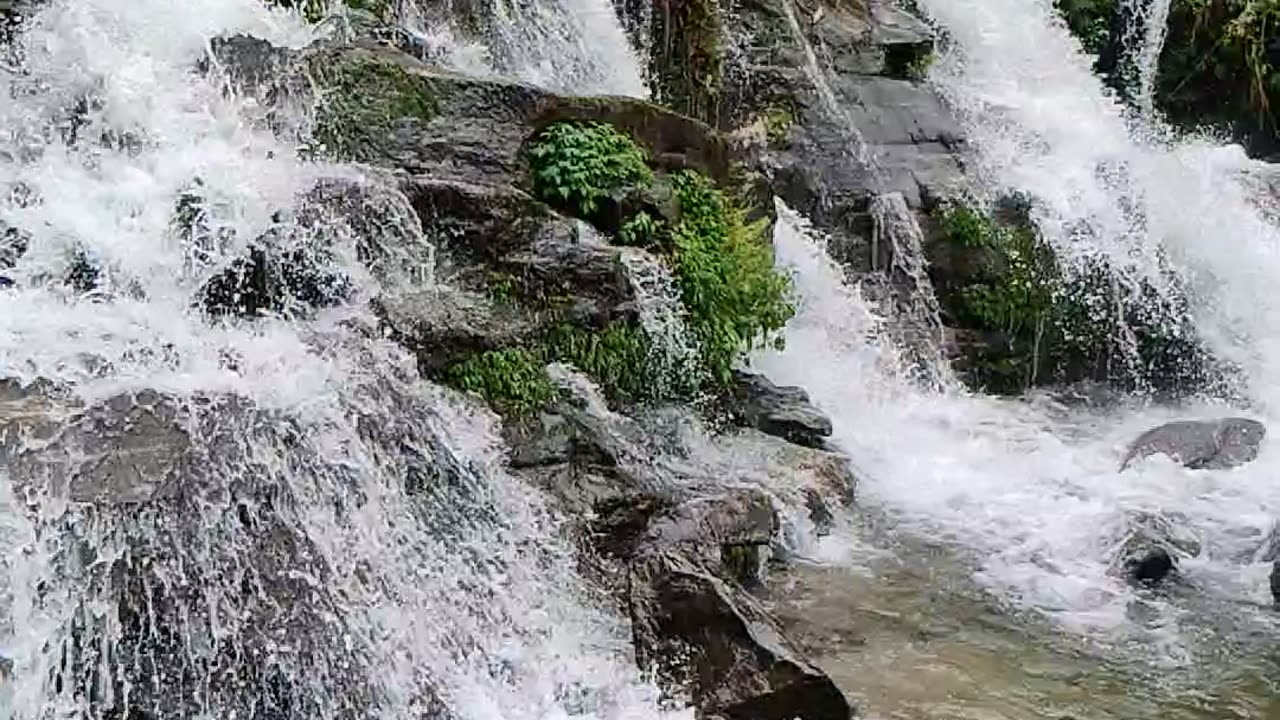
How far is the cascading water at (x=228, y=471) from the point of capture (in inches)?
237

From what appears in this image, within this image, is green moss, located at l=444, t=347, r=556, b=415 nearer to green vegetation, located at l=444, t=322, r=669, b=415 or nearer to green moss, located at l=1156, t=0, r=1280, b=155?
green vegetation, located at l=444, t=322, r=669, b=415

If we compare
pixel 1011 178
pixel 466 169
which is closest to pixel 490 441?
pixel 466 169

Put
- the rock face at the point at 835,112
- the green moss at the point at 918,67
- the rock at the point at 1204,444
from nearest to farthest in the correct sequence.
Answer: the rock at the point at 1204,444 < the rock face at the point at 835,112 < the green moss at the point at 918,67

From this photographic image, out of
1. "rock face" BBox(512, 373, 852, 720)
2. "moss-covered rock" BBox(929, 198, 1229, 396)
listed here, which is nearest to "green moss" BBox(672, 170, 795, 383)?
"rock face" BBox(512, 373, 852, 720)

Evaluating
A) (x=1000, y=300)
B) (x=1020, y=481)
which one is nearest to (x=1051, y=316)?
(x=1000, y=300)

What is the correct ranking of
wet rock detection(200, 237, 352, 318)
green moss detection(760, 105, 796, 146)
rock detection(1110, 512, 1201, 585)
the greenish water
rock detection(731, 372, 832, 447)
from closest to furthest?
the greenish water < wet rock detection(200, 237, 352, 318) < rock detection(1110, 512, 1201, 585) < rock detection(731, 372, 832, 447) < green moss detection(760, 105, 796, 146)

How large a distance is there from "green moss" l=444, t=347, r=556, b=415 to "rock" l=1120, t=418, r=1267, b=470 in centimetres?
529

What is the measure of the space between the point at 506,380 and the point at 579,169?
6.82ft

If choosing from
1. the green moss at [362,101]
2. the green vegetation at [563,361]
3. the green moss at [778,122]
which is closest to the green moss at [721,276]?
the green vegetation at [563,361]

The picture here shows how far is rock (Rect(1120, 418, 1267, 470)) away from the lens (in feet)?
37.5

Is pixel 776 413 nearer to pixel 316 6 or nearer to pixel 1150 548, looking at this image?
pixel 1150 548

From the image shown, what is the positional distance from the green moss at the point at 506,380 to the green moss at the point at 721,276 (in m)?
1.76

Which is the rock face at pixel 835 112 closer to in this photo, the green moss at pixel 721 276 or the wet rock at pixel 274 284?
the green moss at pixel 721 276

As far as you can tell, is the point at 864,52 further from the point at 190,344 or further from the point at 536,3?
the point at 190,344
